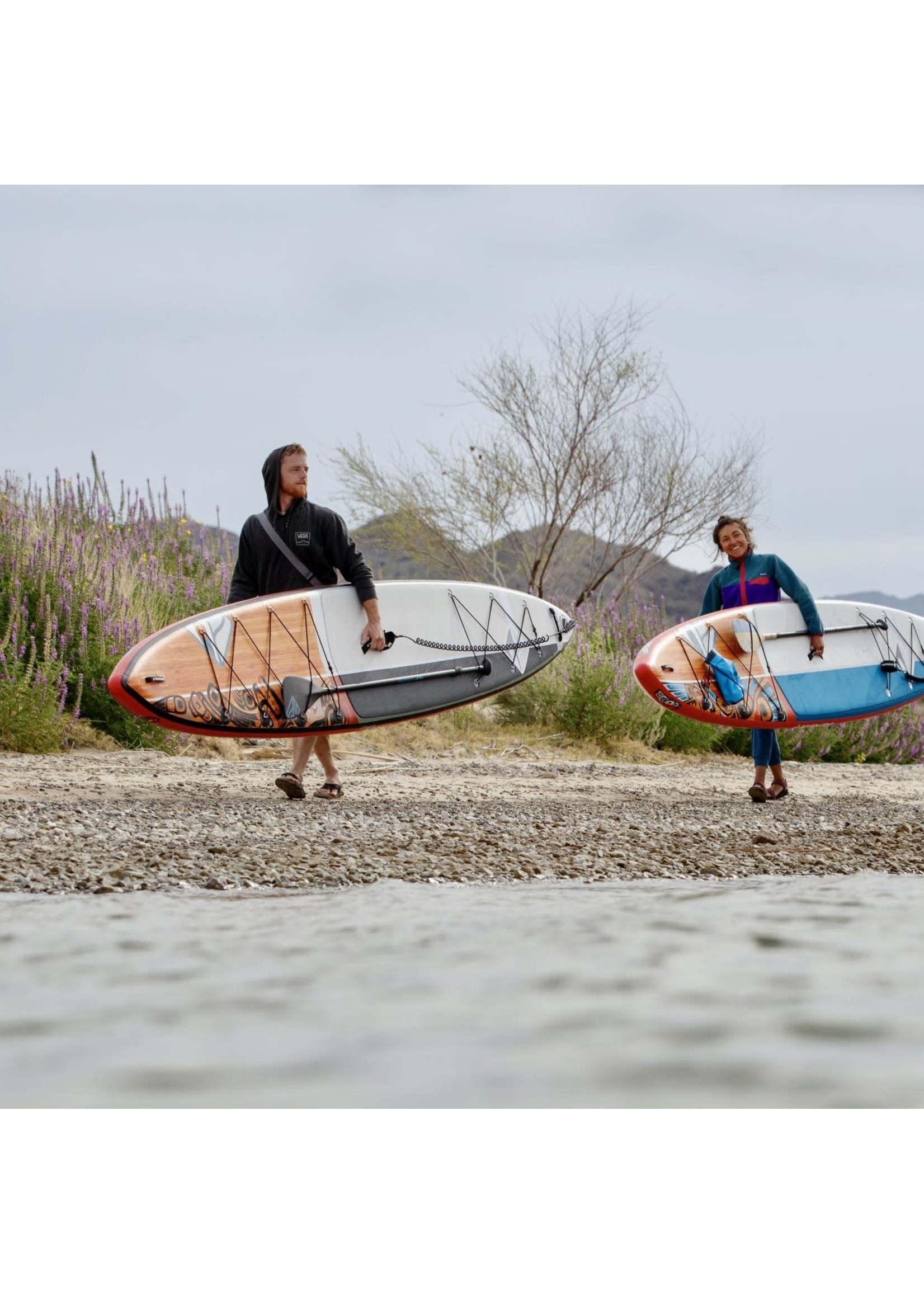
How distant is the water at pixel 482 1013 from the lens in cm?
52

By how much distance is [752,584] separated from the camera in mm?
7508

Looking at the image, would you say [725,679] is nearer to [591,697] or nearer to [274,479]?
[591,697]

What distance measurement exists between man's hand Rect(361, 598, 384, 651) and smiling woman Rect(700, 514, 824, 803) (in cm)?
216

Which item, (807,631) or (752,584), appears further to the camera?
(807,631)

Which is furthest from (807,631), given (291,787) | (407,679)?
(291,787)

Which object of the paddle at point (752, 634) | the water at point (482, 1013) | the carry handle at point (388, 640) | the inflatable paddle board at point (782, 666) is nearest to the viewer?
the water at point (482, 1013)

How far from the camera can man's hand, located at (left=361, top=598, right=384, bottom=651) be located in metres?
6.51

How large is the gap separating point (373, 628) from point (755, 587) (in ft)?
9.05

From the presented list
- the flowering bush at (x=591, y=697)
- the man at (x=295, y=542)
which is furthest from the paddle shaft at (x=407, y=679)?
the flowering bush at (x=591, y=697)

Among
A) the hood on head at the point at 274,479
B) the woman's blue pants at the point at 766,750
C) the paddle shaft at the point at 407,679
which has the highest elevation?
the hood on head at the point at 274,479

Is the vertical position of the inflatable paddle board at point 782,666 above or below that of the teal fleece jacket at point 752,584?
below

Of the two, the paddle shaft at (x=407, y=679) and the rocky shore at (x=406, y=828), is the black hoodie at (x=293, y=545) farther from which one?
the rocky shore at (x=406, y=828)

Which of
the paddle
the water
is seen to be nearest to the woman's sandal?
the paddle

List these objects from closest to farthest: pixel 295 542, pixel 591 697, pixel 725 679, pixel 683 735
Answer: pixel 295 542
pixel 725 679
pixel 591 697
pixel 683 735
